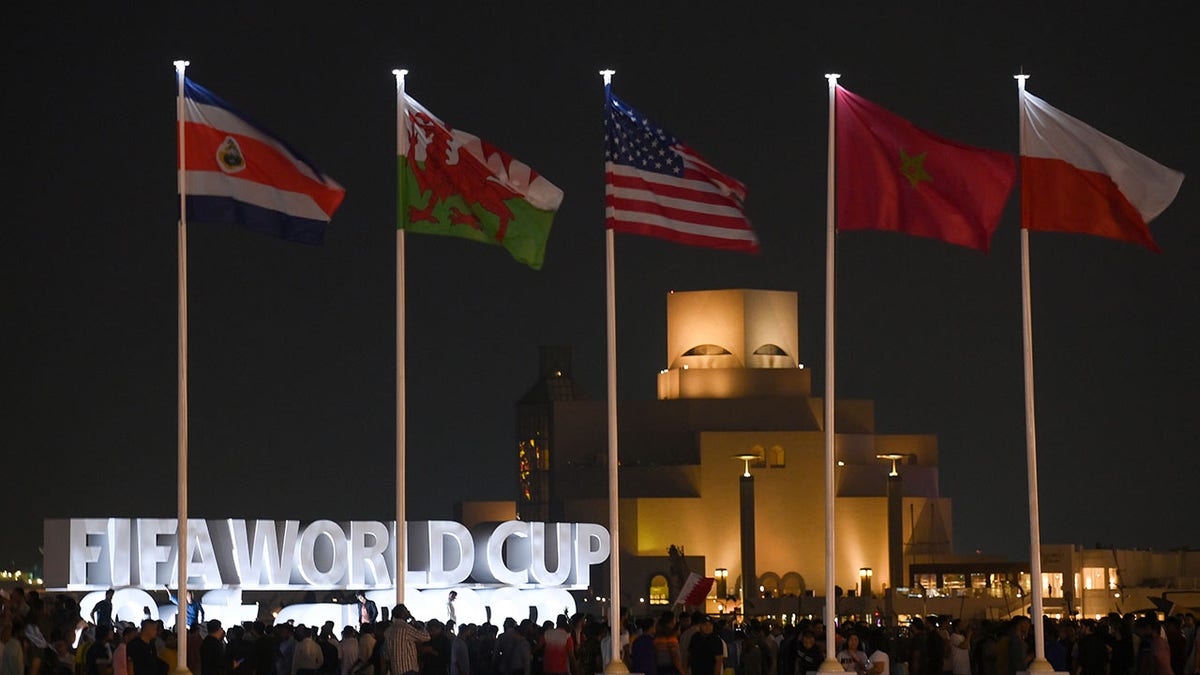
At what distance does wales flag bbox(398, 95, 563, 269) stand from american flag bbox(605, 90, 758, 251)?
1295mm

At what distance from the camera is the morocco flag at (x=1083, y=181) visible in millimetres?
24844

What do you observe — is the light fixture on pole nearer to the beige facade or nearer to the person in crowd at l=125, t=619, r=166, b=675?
the beige facade

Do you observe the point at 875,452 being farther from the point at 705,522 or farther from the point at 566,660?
the point at 566,660

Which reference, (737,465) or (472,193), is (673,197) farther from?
(737,465)

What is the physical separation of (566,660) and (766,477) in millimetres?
46601

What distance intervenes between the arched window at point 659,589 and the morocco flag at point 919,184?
151 ft

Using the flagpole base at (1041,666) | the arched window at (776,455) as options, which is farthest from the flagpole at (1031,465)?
the arched window at (776,455)

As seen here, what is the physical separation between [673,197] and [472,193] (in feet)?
9.18

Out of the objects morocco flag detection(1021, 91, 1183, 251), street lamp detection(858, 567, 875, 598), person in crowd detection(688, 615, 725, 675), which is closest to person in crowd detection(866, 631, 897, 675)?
person in crowd detection(688, 615, 725, 675)

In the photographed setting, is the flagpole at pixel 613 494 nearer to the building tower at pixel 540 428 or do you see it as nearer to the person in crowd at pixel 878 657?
the person in crowd at pixel 878 657

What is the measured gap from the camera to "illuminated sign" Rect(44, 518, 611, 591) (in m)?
39.8

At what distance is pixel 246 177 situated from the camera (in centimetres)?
2475

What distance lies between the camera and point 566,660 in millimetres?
27969

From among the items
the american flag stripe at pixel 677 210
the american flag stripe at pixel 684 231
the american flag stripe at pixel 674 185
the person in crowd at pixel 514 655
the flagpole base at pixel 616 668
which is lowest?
the person in crowd at pixel 514 655
